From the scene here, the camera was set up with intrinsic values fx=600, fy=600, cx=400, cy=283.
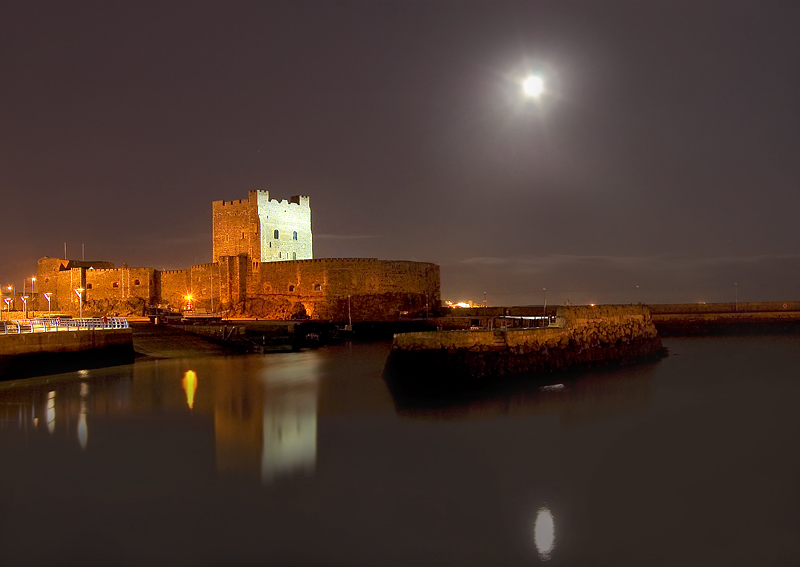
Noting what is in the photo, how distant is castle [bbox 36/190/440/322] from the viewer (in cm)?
2902

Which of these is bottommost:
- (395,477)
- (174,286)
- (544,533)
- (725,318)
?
(544,533)

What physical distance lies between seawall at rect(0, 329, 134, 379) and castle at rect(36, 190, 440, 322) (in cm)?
1257

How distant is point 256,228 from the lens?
1303 inches

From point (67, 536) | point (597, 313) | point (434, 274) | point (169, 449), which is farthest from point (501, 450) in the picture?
point (434, 274)

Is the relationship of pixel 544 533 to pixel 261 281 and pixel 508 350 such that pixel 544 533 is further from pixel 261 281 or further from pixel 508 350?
pixel 261 281

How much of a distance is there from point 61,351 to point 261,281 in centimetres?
1653

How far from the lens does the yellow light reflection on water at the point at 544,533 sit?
17.4 feet

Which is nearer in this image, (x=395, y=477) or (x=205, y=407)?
(x=395, y=477)

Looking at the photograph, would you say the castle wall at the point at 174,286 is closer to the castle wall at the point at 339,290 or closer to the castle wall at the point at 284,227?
the castle wall at the point at 339,290

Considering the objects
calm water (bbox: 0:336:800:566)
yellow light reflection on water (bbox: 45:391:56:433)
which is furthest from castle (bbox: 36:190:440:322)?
yellow light reflection on water (bbox: 45:391:56:433)

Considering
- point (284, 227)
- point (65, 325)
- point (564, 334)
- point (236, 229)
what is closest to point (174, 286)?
point (236, 229)

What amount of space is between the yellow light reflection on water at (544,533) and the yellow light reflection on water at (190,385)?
7.14 meters

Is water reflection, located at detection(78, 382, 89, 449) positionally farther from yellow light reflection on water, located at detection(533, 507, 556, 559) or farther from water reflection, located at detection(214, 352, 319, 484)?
yellow light reflection on water, located at detection(533, 507, 556, 559)

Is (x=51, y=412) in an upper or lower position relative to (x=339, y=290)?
lower
